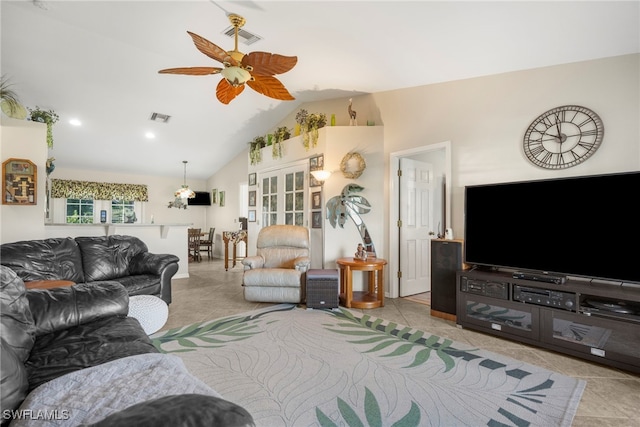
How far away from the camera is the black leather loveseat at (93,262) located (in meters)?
3.19

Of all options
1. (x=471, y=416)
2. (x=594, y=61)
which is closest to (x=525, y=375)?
(x=471, y=416)

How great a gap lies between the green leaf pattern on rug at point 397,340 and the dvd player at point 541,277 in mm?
897

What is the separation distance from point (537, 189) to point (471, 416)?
2.10 metres

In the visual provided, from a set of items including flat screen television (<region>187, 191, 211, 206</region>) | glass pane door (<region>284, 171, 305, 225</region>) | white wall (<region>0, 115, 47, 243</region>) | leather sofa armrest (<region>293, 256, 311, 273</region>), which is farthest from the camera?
flat screen television (<region>187, 191, 211, 206</region>)

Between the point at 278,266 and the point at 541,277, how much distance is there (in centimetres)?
315

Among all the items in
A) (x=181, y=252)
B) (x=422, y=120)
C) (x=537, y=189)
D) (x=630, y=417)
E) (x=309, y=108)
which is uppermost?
(x=309, y=108)

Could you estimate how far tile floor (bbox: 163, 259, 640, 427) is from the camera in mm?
1838

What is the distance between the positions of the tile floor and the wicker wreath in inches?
74.3

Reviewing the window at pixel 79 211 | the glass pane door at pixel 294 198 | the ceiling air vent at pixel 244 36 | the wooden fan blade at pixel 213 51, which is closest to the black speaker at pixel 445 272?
the glass pane door at pixel 294 198

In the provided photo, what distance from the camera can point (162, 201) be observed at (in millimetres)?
9172

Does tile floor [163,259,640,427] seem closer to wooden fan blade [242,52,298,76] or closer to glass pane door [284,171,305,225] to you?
glass pane door [284,171,305,225]

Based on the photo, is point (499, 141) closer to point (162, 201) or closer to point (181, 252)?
point (181, 252)

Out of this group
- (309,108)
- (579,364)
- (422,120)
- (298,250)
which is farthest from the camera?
(309,108)

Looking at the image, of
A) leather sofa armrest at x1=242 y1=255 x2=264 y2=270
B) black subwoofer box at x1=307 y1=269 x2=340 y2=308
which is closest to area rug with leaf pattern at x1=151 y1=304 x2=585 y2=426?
black subwoofer box at x1=307 y1=269 x2=340 y2=308
